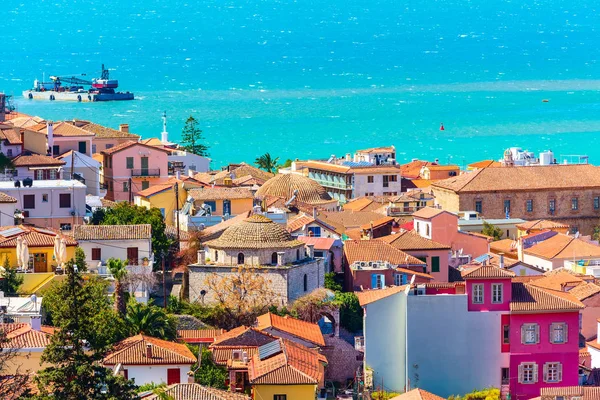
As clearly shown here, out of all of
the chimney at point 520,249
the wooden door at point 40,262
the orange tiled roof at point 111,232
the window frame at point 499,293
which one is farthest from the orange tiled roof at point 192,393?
the chimney at point 520,249

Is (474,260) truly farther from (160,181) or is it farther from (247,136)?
(247,136)

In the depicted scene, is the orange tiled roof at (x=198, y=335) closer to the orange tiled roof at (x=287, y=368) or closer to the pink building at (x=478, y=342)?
the orange tiled roof at (x=287, y=368)

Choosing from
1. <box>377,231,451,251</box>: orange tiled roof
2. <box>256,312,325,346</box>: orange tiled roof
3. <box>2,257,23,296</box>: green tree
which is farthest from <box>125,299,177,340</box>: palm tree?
<box>377,231,451,251</box>: orange tiled roof

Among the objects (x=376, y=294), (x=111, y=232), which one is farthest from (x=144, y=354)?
(x=111, y=232)

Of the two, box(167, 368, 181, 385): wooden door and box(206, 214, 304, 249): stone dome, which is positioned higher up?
box(206, 214, 304, 249): stone dome

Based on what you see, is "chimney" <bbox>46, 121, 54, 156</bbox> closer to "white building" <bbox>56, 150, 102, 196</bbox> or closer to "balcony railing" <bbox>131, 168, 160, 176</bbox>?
"white building" <bbox>56, 150, 102, 196</bbox>
